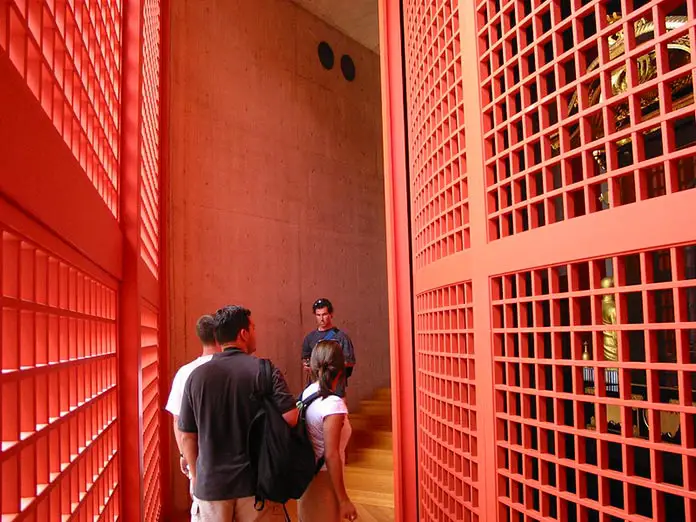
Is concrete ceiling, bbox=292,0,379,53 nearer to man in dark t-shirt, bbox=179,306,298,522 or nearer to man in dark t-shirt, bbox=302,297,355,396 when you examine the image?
man in dark t-shirt, bbox=302,297,355,396

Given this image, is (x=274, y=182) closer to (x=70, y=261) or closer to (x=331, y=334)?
(x=331, y=334)

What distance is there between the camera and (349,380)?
8062 millimetres

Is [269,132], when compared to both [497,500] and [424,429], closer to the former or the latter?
[424,429]

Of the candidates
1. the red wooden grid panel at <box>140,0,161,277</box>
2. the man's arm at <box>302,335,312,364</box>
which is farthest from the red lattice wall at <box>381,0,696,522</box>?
the man's arm at <box>302,335,312,364</box>

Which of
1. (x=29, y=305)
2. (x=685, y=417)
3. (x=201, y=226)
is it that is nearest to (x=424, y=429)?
(x=685, y=417)

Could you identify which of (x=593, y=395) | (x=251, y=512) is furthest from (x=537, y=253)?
(x=251, y=512)

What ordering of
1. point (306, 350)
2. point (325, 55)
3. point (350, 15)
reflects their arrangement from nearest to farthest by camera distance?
1. point (306, 350)
2. point (350, 15)
3. point (325, 55)

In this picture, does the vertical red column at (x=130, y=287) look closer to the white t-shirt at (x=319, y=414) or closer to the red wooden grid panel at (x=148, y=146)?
the red wooden grid panel at (x=148, y=146)

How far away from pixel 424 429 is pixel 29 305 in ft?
6.84

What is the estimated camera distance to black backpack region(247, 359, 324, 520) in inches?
104

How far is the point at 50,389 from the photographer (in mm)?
1257

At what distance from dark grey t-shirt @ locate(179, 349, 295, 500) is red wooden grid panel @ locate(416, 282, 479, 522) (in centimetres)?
64

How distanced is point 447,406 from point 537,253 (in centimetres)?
96

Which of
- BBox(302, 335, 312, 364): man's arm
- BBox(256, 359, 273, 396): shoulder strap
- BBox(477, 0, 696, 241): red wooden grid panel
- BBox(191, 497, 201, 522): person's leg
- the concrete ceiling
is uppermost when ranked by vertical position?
the concrete ceiling
